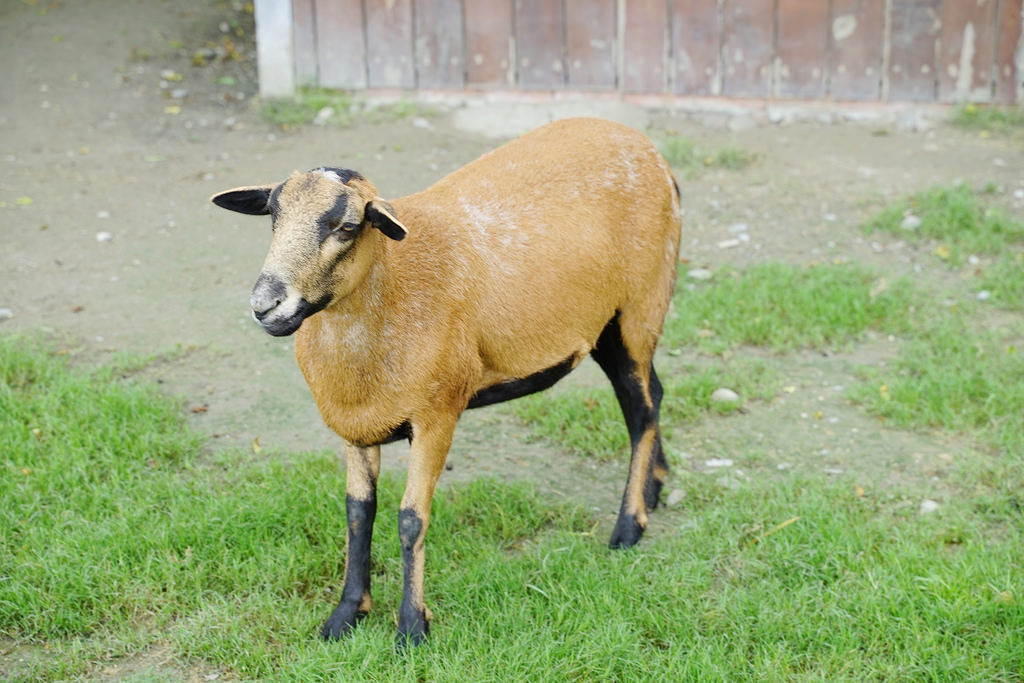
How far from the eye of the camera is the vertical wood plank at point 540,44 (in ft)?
30.3

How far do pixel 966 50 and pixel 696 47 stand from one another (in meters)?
2.17

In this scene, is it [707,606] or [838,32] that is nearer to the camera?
[707,606]

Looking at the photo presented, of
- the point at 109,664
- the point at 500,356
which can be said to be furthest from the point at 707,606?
the point at 109,664

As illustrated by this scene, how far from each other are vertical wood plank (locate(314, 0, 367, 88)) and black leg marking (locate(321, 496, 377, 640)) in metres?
6.28

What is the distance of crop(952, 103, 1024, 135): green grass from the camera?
28.7 feet

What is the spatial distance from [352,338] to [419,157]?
520cm

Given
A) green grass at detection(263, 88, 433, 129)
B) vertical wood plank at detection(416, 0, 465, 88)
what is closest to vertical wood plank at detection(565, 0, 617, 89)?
vertical wood plank at detection(416, 0, 465, 88)

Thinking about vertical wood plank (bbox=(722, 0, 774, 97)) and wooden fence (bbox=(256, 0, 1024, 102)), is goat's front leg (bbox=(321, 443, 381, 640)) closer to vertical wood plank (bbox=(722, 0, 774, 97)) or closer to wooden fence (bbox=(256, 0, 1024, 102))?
wooden fence (bbox=(256, 0, 1024, 102))

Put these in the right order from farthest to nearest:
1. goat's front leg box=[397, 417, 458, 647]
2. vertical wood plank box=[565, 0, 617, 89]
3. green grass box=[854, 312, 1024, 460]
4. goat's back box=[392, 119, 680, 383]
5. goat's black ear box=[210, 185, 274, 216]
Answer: vertical wood plank box=[565, 0, 617, 89]
green grass box=[854, 312, 1024, 460]
goat's back box=[392, 119, 680, 383]
goat's front leg box=[397, 417, 458, 647]
goat's black ear box=[210, 185, 274, 216]

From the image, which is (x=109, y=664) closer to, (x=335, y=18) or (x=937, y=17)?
(x=335, y=18)

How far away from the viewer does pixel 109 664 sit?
389cm

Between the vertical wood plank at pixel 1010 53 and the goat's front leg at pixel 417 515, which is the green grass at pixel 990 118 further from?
the goat's front leg at pixel 417 515

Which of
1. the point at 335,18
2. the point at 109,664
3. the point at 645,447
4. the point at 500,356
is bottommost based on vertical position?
the point at 109,664

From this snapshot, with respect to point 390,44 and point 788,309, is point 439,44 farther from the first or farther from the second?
point 788,309
